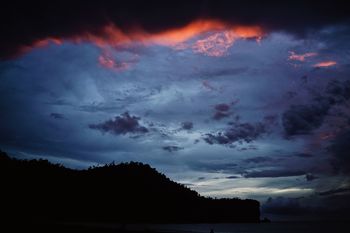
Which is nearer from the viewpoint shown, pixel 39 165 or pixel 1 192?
pixel 1 192

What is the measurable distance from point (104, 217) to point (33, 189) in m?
49.8

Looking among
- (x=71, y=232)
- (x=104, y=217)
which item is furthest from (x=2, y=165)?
(x=71, y=232)

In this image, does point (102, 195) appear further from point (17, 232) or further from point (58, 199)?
point (17, 232)

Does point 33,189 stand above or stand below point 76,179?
below

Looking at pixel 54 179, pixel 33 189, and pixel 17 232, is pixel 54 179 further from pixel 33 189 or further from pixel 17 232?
pixel 17 232

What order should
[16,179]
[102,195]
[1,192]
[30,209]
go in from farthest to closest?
[102,195], [16,179], [30,209], [1,192]

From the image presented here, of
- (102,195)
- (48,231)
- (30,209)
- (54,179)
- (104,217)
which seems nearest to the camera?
(48,231)

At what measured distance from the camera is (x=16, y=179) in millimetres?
137125

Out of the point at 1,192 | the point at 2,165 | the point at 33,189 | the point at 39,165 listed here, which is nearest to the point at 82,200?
the point at 39,165

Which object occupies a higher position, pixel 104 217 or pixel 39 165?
pixel 39 165

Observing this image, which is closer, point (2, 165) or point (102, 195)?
point (2, 165)

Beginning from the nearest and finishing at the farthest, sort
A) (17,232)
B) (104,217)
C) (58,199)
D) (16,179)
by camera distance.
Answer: (17,232) < (16,179) < (58,199) < (104,217)

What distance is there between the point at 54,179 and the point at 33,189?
2715cm

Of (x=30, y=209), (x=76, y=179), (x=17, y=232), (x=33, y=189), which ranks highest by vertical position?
(x=76, y=179)
